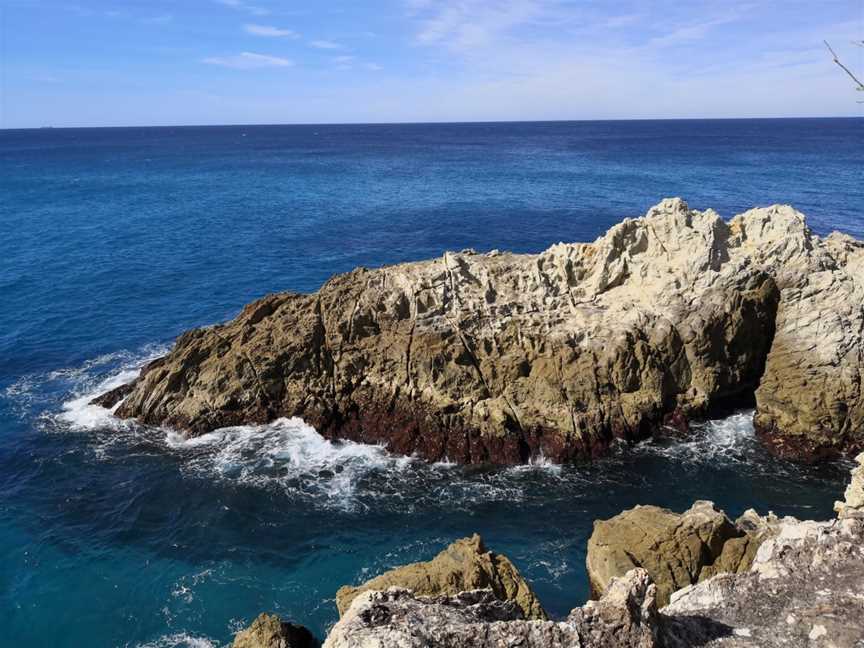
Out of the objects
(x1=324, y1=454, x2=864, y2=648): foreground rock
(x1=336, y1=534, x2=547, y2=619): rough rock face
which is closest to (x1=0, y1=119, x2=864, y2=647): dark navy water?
(x1=336, y1=534, x2=547, y2=619): rough rock face

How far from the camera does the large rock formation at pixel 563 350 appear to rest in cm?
3294

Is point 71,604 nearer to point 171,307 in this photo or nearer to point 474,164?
point 171,307

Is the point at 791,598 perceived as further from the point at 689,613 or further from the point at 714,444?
the point at 714,444

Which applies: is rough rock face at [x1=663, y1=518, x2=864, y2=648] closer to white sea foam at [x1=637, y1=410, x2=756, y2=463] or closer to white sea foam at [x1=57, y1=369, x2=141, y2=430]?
white sea foam at [x1=637, y1=410, x2=756, y2=463]

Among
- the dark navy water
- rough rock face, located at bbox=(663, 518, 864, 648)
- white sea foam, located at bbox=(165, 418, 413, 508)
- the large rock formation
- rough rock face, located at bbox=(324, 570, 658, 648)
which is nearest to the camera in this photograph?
rough rock face, located at bbox=(324, 570, 658, 648)

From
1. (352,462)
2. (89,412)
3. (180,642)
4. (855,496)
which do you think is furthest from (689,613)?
(89,412)

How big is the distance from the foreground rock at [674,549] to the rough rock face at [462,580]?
10.4 feet

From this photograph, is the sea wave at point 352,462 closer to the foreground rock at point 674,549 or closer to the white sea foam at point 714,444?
the white sea foam at point 714,444

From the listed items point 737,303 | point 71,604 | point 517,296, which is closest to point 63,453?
point 71,604

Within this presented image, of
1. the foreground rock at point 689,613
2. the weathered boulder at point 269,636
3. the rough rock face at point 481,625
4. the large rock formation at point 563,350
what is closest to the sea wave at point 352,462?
the large rock formation at point 563,350

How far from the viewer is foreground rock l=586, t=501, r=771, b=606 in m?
20.3

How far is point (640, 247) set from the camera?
1439 inches

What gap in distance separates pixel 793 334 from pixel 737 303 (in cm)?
345

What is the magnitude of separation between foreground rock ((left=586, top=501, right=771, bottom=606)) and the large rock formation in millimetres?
10504
